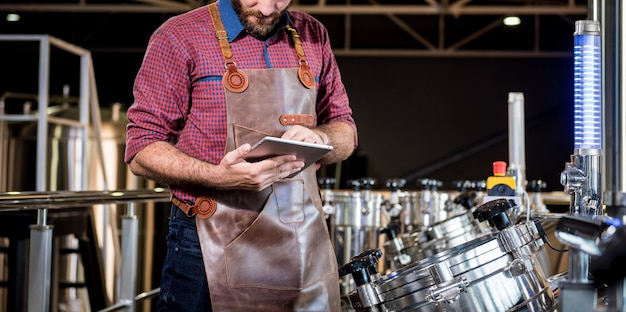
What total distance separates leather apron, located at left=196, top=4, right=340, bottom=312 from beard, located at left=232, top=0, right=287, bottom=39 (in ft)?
0.33

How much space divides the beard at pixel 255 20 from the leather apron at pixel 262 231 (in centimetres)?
10

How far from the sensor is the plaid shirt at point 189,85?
1834 mm

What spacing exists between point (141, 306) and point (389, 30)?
7854 mm

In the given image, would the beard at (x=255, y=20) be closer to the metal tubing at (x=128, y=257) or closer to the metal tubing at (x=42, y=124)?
the metal tubing at (x=128, y=257)

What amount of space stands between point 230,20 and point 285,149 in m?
0.40

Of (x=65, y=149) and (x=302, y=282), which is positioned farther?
(x=65, y=149)

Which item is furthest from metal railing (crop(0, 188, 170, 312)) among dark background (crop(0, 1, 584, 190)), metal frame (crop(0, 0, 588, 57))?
dark background (crop(0, 1, 584, 190))

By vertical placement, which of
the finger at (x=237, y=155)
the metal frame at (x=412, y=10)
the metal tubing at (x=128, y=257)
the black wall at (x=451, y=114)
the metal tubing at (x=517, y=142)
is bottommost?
the metal tubing at (x=128, y=257)

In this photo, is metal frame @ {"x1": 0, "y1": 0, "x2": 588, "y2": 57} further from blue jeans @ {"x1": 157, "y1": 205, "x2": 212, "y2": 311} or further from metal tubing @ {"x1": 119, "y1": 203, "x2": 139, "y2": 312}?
blue jeans @ {"x1": 157, "y1": 205, "x2": 212, "y2": 311}

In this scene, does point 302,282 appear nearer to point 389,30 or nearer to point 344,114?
point 344,114

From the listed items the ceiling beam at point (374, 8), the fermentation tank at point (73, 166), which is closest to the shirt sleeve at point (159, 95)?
the fermentation tank at point (73, 166)

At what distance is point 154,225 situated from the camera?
8.75m

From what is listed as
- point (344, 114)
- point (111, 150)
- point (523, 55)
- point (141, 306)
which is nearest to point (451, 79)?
point (523, 55)

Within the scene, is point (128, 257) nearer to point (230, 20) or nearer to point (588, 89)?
point (230, 20)
